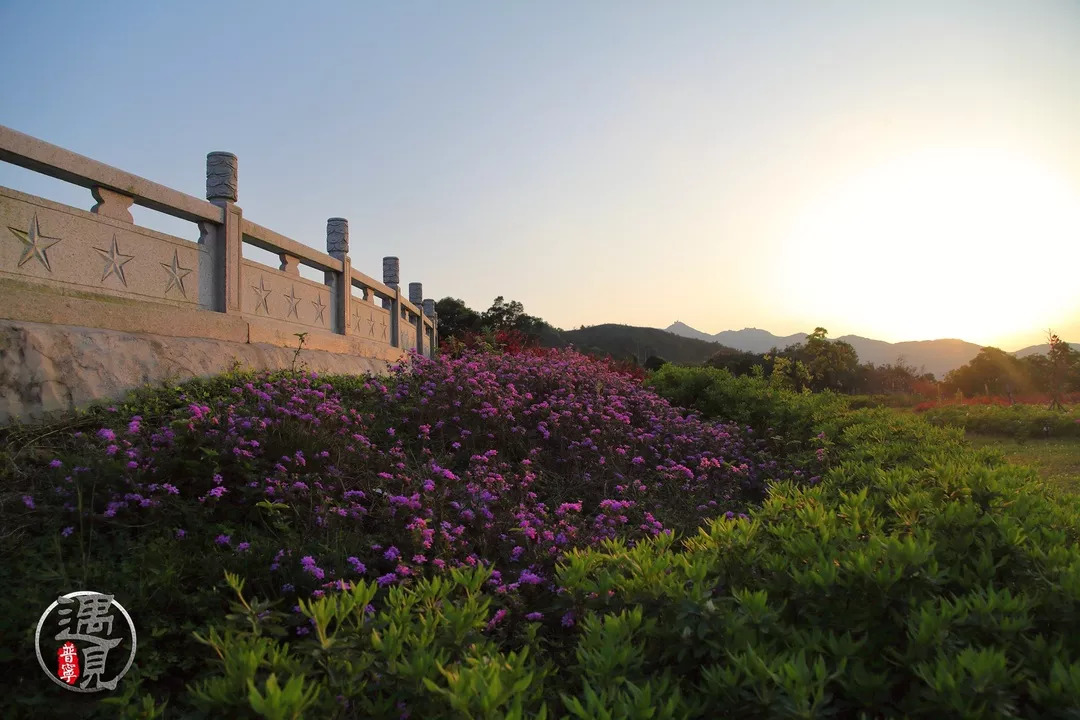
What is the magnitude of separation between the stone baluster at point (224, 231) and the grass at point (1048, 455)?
25.6 feet

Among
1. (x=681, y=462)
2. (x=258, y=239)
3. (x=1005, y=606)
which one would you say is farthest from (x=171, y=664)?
(x=258, y=239)

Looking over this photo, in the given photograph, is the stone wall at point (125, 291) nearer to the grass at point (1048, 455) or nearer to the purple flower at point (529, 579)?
the purple flower at point (529, 579)

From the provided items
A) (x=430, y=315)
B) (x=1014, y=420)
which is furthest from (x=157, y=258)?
(x=430, y=315)

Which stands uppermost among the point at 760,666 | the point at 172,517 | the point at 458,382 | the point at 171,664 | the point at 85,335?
the point at 85,335

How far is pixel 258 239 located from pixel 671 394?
618 centimetres

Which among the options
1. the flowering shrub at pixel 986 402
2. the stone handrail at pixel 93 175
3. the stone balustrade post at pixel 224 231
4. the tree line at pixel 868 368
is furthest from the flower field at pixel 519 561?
the tree line at pixel 868 368

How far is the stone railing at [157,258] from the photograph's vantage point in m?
5.39

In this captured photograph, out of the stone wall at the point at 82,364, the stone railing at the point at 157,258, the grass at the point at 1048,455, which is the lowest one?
the grass at the point at 1048,455

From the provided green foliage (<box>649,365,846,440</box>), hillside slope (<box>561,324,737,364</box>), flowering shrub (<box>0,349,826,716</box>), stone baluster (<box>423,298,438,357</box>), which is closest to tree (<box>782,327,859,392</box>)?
stone baluster (<box>423,298,438,357</box>)

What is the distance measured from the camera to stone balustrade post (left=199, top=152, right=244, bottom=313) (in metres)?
7.60

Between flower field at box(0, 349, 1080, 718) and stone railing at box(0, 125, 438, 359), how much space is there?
1.28 meters

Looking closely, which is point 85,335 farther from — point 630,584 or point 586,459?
point 630,584

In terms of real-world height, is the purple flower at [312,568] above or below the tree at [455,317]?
below

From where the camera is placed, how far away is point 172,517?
11.4 ft
